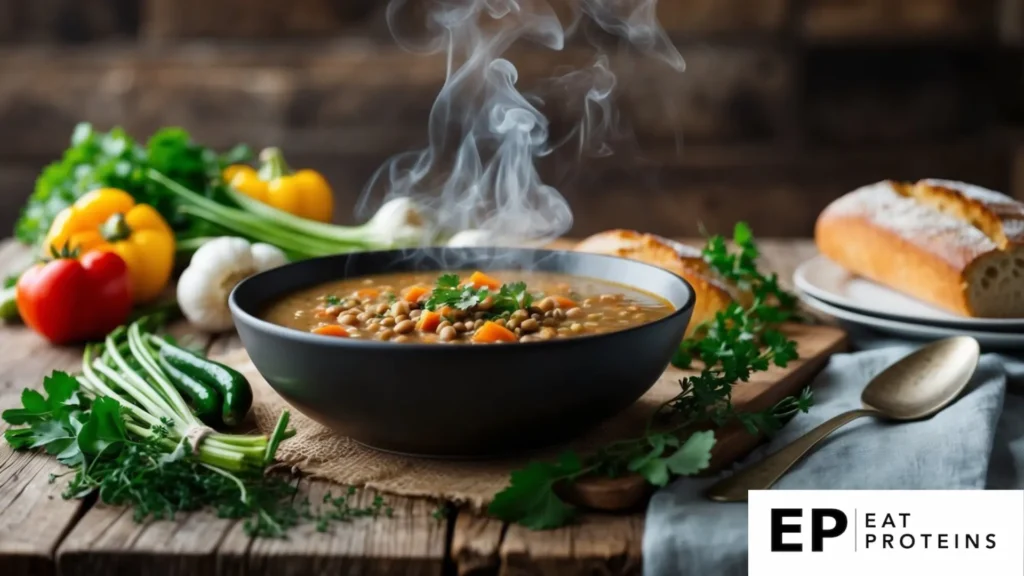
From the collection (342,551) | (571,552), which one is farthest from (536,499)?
(342,551)

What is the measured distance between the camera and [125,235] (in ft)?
10.7

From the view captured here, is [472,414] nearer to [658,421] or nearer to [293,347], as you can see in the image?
[293,347]

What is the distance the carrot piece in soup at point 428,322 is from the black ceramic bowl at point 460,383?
0.23m

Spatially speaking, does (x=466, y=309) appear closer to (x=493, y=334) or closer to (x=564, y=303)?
(x=493, y=334)

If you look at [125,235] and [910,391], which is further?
[125,235]

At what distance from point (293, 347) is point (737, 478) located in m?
0.77

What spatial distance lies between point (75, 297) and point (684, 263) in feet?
5.16

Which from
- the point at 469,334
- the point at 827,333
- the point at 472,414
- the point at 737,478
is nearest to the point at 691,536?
the point at 737,478

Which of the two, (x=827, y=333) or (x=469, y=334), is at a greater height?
(x=469, y=334)

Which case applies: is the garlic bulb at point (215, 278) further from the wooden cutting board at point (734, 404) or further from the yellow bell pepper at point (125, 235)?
the wooden cutting board at point (734, 404)

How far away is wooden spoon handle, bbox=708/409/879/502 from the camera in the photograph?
183 cm

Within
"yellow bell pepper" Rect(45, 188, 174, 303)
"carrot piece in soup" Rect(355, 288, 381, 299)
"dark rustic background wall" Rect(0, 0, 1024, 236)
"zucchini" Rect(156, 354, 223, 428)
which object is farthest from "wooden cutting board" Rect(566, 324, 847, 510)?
"dark rustic background wall" Rect(0, 0, 1024, 236)

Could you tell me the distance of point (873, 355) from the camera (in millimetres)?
2547

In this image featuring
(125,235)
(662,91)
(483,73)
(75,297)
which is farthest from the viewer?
(662,91)
